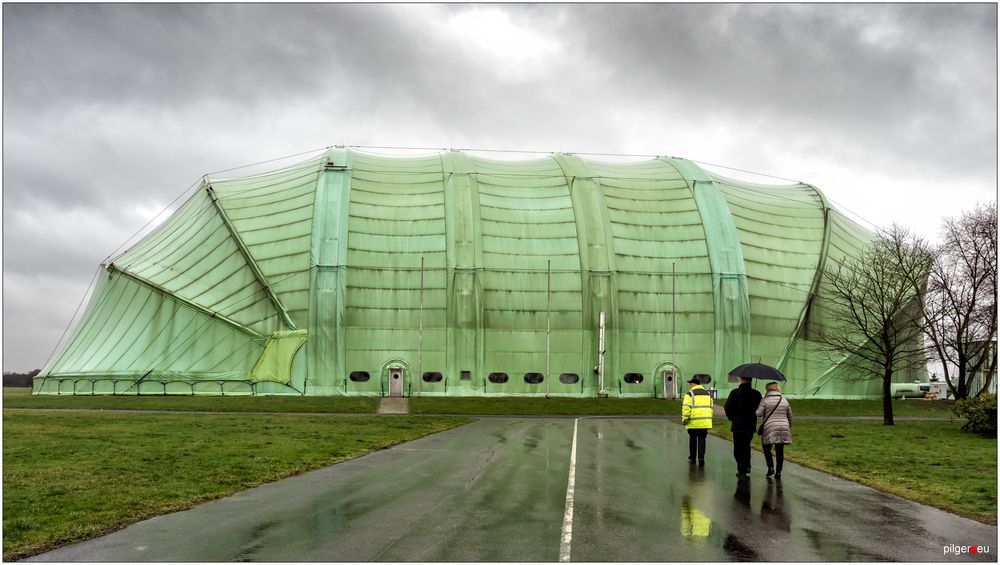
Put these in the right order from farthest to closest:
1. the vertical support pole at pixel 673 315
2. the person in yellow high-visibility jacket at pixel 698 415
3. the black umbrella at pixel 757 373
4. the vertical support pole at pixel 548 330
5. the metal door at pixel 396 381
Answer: the vertical support pole at pixel 673 315 < the vertical support pole at pixel 548 330 < the metal door at pixel 396 381 < the person in yellow high-visibility jacket at pixel 698 415 < the black umbrella at pixel 757 373

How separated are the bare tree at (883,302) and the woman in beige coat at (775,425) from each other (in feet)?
80.5

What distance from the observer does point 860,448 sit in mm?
25562

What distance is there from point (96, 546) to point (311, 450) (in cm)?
1273

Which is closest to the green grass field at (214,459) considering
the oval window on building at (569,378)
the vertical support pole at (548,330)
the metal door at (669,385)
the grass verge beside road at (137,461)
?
the grass verge beside road at (137,461)

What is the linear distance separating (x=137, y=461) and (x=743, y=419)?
14225 millimetres

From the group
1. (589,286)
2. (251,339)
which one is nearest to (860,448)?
(589,286)

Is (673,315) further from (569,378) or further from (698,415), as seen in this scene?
(698,415)

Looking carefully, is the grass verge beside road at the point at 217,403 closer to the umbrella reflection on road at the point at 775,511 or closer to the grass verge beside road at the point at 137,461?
the grass verge beside road at the point at 137,461

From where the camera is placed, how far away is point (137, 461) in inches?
766

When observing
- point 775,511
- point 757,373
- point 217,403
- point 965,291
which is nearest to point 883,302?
point 965,291

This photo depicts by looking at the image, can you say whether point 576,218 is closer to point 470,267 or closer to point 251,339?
point 470,267

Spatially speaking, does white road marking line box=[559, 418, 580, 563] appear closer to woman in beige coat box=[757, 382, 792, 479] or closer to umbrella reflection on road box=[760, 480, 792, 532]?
umbrella reflection on road box=[760, 480, 792, 532]

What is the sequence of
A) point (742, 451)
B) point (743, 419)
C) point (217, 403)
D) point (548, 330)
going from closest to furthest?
point (742, 451) → point (743, 419) → point (217, 403) → point (548, 330)

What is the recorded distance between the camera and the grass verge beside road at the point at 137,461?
12337mm
